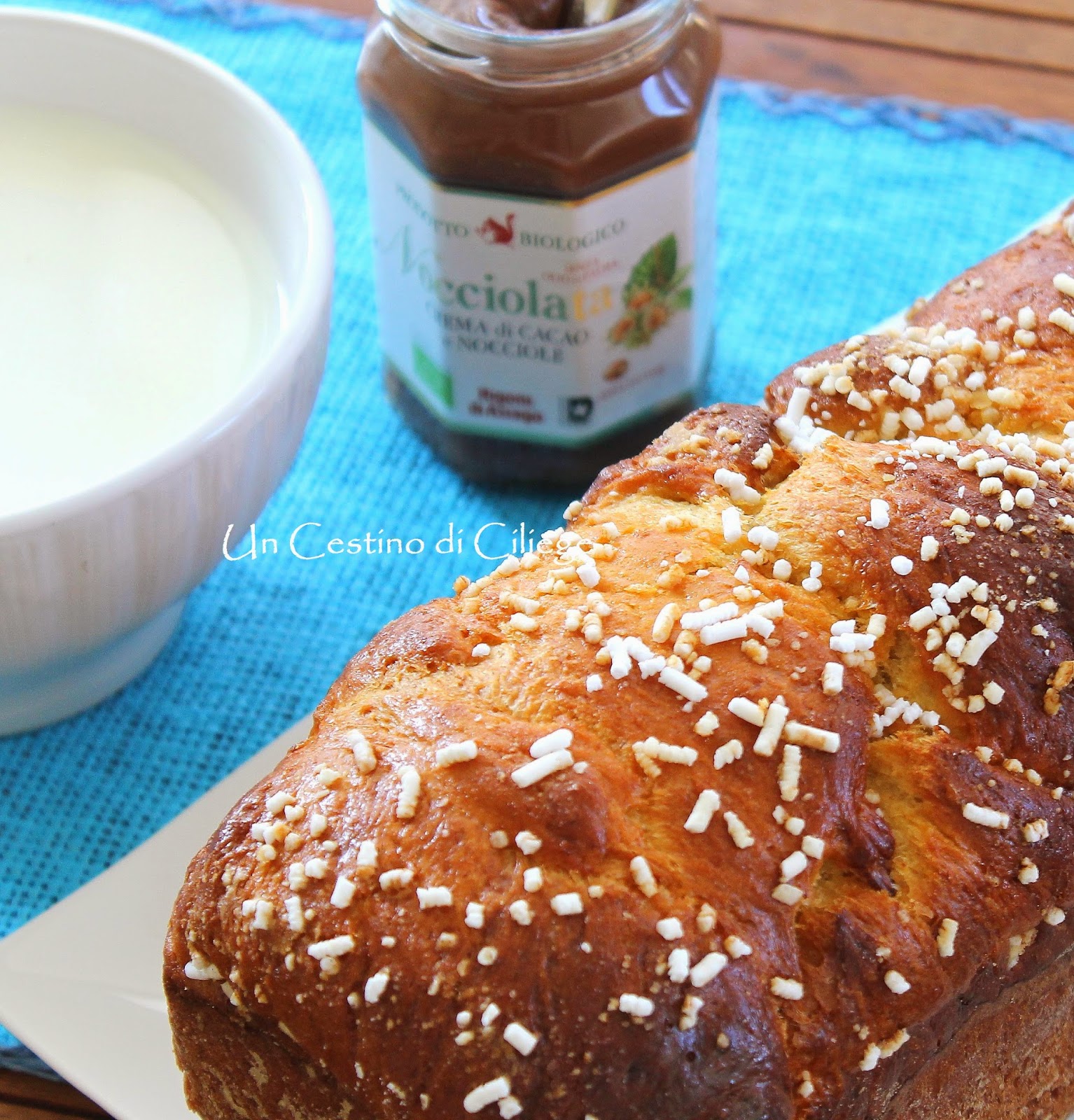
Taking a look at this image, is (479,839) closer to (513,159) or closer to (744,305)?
(513,159)

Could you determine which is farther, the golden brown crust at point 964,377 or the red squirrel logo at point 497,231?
the red squirrel logo at point 497,231

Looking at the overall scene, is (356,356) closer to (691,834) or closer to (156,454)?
(156,454)

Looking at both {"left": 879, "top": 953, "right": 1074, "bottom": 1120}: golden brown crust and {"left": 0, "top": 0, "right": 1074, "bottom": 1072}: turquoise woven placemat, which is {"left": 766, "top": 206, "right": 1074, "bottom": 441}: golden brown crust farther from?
{"left": 0, "top": 0, "right": 1074, "bottom": 1072}: turquoise woven placemat

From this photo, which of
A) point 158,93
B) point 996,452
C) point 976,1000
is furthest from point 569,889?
point 158,93

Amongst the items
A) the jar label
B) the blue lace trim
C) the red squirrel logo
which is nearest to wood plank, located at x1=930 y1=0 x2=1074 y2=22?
the blue lace trim

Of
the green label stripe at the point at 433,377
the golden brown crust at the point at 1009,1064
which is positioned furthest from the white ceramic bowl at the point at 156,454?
the golden brown crust at the point at 1009,1064

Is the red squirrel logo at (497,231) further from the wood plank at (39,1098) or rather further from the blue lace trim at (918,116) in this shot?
the wood plank at (39,1098)
